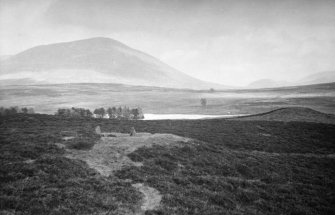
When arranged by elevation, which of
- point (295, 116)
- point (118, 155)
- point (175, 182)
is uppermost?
point (118, 155)

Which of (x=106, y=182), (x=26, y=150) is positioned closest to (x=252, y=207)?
(x=106, y=182)

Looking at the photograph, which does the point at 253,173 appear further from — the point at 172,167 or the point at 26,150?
the point at 26,150

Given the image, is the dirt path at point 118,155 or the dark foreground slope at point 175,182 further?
the dirt path at point 118,155

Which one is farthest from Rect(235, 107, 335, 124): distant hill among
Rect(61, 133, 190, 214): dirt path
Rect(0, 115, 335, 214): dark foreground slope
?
Rect(61, 133, 190, 214): dirt path

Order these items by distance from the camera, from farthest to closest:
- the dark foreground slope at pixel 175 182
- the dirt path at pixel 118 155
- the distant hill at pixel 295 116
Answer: the distant hill at pixel 295 116 → the dirt path at pixel 118 155 → the dark foreground slope at pixel 175 182

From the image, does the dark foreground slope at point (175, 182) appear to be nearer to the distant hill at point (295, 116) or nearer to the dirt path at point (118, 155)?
the dirt path at point (118, 155)

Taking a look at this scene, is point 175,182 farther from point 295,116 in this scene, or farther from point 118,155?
point 295,116

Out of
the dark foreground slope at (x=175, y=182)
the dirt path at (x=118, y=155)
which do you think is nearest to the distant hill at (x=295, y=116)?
the dark foreground slope at (x=175, y=182)

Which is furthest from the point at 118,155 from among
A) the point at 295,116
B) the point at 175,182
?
the point at 295,116

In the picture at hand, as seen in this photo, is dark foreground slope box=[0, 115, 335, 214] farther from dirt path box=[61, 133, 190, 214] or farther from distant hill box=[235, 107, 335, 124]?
distant hill box=[235, 107, 335, 124]

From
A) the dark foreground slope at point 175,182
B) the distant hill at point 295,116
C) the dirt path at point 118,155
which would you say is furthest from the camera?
the distant hill at point 295,116

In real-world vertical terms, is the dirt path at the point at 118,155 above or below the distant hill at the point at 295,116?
above
